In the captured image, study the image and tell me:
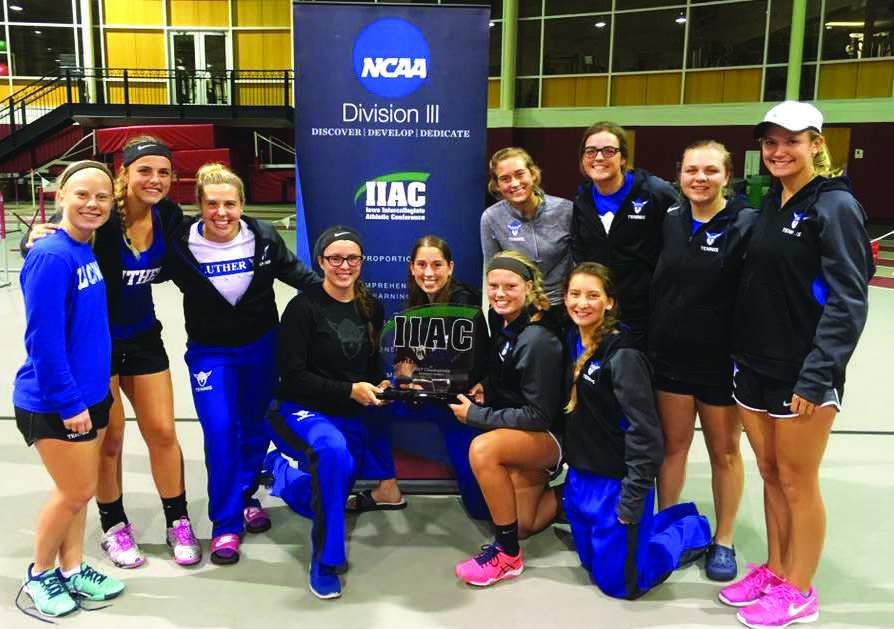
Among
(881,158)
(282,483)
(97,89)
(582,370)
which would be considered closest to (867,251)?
(582,370)

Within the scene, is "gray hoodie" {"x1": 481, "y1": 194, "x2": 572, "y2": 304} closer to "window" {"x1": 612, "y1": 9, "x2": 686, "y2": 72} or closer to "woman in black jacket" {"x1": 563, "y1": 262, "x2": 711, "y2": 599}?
"woman in black jacket" {"x1": 563, "y1": 262, "x2": 711, "y2": 599}

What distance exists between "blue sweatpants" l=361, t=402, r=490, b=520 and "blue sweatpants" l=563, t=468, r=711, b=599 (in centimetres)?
50

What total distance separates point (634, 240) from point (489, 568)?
1.40 metres

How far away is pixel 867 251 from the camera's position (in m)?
2.24

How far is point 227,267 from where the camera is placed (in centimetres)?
290

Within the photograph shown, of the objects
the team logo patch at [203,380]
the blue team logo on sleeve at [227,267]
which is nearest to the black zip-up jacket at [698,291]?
the blue team logo on sleeve at [227,267]

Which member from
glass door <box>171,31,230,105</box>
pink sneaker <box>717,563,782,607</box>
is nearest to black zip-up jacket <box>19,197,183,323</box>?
pink sneaker <box>717,563,782,607</box>

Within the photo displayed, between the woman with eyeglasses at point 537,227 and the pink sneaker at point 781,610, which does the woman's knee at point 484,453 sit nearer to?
the woman with eyeglasses at point 537,227

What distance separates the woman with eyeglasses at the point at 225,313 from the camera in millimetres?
2859

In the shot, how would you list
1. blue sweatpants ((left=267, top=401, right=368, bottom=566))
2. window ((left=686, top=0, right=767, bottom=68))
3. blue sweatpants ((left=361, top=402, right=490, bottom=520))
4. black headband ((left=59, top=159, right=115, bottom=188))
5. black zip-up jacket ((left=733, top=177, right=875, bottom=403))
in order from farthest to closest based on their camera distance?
window ((left=686, top=0, right=767, bottom=68)), blue sweatpants ((left=361, top=402, right=490, bottom=520)), blue sweatpants ((left=267, top=401, right=368, bottom=566)), black headband ((left=59, top=159, right=115, bottom=188)), black zip-up jacket ((left=733, top=177, right=875, bottom=403))

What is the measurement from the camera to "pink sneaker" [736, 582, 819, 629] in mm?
2508

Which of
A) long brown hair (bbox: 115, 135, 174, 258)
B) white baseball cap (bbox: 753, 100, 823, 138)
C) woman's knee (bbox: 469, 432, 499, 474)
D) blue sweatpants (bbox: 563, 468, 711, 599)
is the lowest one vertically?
blue sweatpants (bbox: 563, 468, 711, 599)

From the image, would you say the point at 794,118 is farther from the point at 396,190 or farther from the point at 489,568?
the point at 489,568

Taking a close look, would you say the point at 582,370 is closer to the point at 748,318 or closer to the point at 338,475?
the point at 748,318
